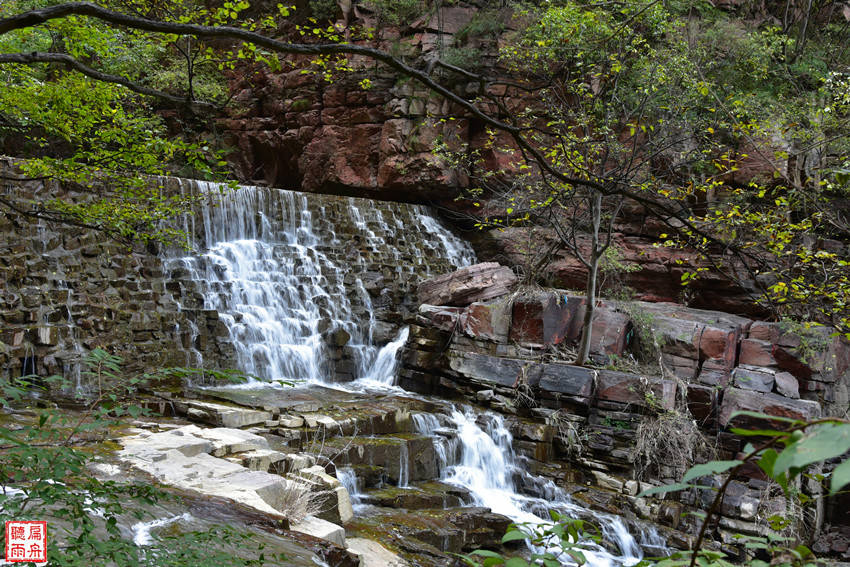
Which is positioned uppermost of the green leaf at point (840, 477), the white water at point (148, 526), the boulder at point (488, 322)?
the green leaf at point (840, 477)

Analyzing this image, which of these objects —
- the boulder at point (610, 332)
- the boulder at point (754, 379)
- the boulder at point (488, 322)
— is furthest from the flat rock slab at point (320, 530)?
the boulder at point (754, 379)

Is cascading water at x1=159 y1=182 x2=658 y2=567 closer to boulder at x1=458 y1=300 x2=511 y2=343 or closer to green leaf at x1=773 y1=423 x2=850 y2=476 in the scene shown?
boulder at x1=458 y1=300 x2=511 y2=343

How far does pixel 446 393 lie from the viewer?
11.4 metres

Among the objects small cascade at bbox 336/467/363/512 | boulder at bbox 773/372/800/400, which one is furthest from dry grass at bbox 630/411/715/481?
small cascade at bbox 336/467/363/512

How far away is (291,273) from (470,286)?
4117 millimetres

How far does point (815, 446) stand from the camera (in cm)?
88

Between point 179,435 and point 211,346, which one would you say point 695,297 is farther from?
point 179,435

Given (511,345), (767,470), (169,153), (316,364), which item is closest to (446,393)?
(511,345)

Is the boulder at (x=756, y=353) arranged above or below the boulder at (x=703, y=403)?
above

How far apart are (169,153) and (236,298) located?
666cm

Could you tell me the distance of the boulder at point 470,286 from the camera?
1276 cm

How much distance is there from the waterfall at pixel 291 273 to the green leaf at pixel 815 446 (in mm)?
10111

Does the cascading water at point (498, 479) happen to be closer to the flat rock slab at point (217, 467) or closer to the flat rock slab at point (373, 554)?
the flat rock slab at point (373, 554)

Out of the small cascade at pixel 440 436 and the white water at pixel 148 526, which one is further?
the small cascade at pixel 440 436
